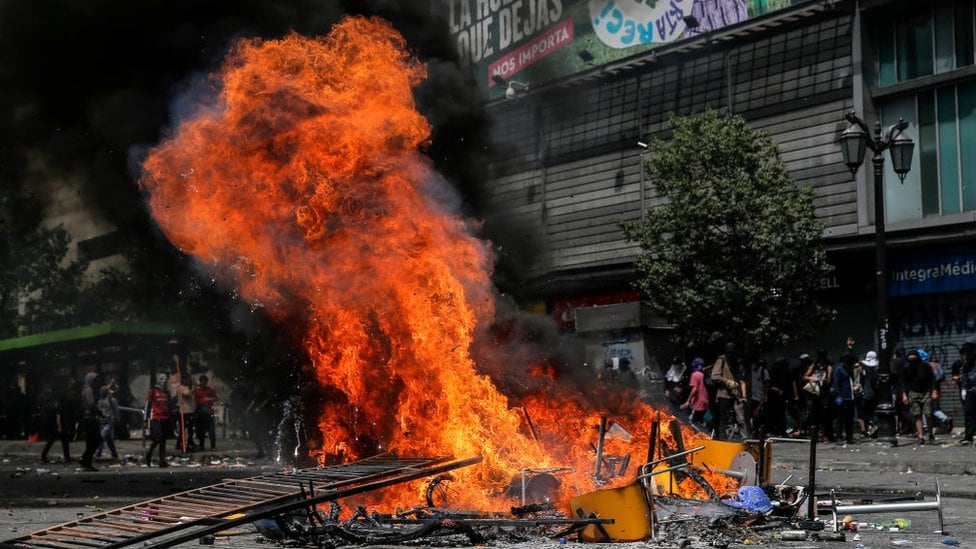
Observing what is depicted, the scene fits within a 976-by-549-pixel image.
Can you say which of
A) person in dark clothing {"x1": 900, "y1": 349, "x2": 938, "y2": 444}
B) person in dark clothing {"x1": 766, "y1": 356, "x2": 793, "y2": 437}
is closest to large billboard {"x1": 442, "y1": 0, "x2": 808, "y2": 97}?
person in dark clothing {"x1": 766, "y1": 356, "x2": 793, "y2": 437}

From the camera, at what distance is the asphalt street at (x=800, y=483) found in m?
8.84

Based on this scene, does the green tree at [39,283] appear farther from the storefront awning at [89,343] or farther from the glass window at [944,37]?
the glass window at [944,37]

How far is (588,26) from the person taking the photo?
31.1 meters

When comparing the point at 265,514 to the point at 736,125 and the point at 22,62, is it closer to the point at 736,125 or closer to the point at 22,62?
the point at 22,62

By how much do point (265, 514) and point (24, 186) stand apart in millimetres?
9592

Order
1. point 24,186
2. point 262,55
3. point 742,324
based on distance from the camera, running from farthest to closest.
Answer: point 742,324
point 24,186
point 262,55

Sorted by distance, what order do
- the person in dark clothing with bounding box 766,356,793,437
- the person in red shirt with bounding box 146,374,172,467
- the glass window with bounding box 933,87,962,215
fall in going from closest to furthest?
the person in red shirt with bounding box 146,374,172,467 → the person in dark clothing with bounding box 766,356,793,437 → the glass window with bounding box 933,87,962,215

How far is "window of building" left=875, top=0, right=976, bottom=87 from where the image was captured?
Answer: 24.3 m

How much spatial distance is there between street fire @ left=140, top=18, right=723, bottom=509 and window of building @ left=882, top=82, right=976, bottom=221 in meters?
16.3

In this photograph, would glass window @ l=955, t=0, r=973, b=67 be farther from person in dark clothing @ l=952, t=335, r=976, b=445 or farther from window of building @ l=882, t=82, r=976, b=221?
person in dark clothing @ l=952, t=335, r=976, b=445

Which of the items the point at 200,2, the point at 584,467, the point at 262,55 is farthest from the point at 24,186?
the point at 584,467

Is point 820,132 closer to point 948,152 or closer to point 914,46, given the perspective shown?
point 914,46

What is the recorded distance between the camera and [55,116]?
13.6 metres

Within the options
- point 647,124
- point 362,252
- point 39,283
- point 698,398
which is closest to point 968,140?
point 647,124
